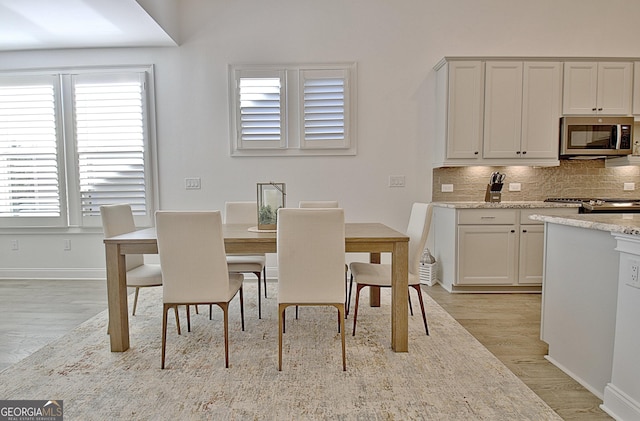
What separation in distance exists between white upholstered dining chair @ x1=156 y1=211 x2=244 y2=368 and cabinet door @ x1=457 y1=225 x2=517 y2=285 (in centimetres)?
243

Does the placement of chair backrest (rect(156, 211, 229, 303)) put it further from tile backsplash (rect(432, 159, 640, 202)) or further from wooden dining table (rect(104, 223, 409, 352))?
tile backsplash (rect(432, 159, 640, 202))

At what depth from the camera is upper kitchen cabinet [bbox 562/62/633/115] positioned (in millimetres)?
3547

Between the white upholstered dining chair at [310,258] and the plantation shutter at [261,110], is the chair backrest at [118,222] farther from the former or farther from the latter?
the plantation shutter at [261,110]

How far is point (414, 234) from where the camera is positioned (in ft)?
8.62

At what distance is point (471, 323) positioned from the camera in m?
2.74

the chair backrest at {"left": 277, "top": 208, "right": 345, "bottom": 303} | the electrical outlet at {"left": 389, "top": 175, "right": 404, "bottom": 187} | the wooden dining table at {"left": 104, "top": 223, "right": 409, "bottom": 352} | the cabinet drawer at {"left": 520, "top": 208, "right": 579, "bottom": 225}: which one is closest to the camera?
the chair backrest at {"left": 277, "top": 208, "right": 345, "bottom": 303}

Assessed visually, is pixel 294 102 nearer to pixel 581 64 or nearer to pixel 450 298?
pixel 450 298

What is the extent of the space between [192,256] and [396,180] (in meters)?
2.67

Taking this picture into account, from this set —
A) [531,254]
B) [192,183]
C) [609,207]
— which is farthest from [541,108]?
[192,183]

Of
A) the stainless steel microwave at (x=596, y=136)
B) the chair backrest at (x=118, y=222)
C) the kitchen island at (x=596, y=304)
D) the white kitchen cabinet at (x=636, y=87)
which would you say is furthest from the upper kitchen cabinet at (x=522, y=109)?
the chair backrest at (x=118, y=222)

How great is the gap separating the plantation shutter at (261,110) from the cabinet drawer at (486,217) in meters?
2.09

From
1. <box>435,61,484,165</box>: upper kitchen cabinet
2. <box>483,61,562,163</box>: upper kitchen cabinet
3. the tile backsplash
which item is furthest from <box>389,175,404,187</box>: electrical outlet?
<box>483,61,562,163</box>: upper kitchen cabinet

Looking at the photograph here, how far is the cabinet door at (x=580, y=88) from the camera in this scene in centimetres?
355

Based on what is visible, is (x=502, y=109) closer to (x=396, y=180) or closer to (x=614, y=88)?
(x=614, y=88)
